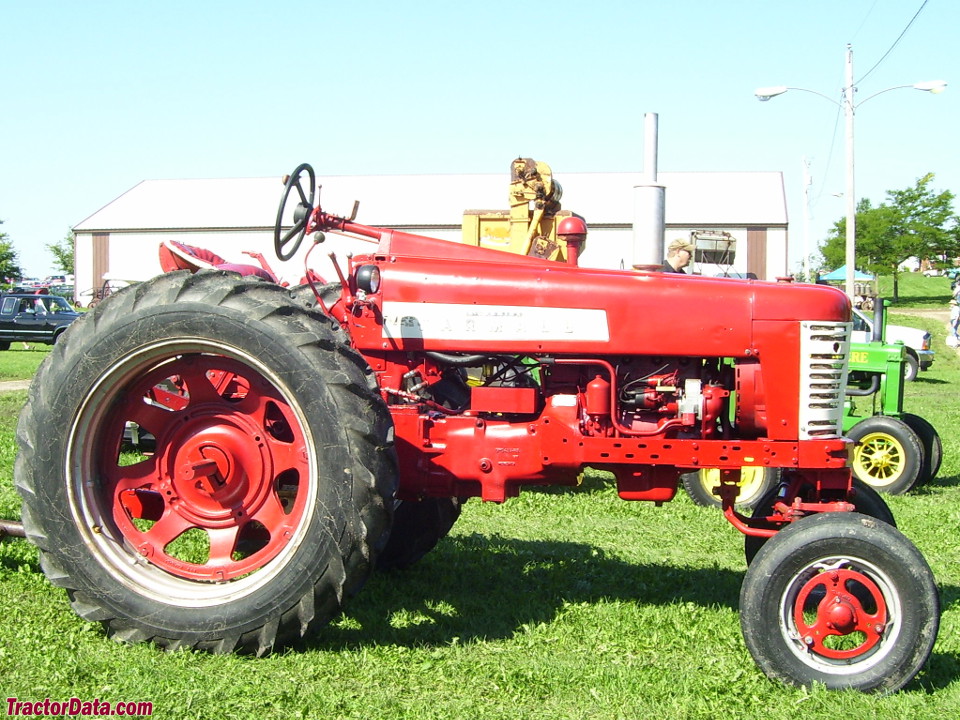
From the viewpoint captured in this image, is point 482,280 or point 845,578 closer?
point 845,578

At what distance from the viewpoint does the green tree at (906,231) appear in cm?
3969

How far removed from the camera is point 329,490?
3865mm

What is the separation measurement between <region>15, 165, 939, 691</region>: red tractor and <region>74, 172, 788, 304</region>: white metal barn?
33.7 m

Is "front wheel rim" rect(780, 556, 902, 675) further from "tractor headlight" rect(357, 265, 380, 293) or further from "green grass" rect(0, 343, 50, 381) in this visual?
"green grass" rect(0, 343, 50, 381)

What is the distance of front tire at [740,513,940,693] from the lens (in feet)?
12.5

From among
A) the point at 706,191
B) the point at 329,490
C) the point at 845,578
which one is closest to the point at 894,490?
the point at 845,578

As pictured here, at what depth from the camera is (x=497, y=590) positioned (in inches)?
196

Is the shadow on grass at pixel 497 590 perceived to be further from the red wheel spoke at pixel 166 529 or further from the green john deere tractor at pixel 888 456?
the green john deere tractor at pixel 888 456

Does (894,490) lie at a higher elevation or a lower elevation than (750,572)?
lower

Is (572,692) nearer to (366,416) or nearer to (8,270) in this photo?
(366,416)

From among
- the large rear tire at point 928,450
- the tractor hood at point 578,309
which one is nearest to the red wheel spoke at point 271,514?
the tractor hood at point 578,309

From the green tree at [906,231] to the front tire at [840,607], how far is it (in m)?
38.5

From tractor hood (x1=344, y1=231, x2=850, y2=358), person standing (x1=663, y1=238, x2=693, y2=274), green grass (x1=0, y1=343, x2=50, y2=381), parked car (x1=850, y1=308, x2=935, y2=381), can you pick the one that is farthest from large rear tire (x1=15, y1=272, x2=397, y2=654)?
parked car (x1=850, y1=308, x2=935, y2=381)

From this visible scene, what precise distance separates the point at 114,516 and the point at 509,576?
2.01 meters
